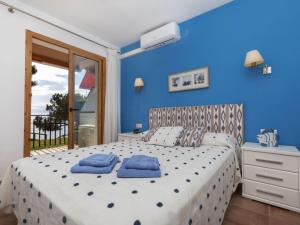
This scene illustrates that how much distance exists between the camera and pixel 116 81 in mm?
3832

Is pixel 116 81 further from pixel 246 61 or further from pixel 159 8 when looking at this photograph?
pixel 246 61

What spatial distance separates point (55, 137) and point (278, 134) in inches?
186

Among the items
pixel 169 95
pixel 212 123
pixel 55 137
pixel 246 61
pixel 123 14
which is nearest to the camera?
pixel 246 61

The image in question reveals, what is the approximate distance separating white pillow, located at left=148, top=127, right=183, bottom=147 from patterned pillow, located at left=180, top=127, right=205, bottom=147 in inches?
3.9

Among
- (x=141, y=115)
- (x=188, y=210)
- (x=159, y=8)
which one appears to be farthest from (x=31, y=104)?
(x=188, y=210)

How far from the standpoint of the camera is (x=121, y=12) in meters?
2.70

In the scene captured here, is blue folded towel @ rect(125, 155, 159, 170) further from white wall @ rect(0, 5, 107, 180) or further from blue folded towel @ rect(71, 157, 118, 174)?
white wall @ rect(0, 5, 107, 180)

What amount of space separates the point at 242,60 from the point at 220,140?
46.9 inches

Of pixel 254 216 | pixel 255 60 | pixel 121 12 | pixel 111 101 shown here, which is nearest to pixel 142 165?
pixel 254 216

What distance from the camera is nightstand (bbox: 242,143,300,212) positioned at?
168cm

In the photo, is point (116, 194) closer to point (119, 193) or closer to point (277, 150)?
point (119, 193)

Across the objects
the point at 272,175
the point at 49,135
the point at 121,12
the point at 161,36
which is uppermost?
the point at 121,12

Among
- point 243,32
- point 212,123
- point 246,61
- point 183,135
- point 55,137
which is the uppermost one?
point 243,32

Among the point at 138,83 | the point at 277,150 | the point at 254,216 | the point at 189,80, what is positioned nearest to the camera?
the point at 254,216
